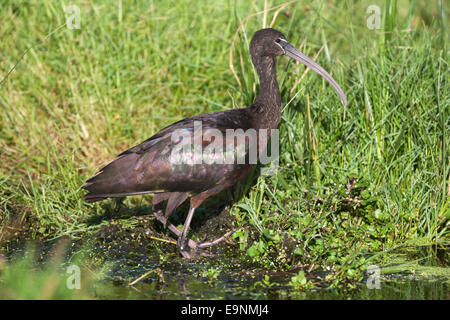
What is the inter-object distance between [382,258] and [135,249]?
2222 mm

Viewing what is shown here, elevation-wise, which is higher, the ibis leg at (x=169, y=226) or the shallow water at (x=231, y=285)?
the ibis leg at (x=169, y=226)

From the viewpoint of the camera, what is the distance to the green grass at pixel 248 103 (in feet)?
17.5

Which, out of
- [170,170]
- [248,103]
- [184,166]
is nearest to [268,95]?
[248,103]

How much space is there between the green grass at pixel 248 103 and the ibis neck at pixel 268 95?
1.30ft

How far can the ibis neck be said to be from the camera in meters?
5.53

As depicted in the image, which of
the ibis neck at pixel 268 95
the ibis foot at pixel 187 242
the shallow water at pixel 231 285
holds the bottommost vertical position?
the shallow water at pixel 231 285

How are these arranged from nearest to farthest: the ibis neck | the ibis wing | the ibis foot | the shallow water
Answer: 1. the shallow water
2. the ibis wing
3. the ibis foot
4. the ibis neck

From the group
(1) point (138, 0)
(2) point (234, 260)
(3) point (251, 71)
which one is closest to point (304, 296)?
(2) point (234, 260)

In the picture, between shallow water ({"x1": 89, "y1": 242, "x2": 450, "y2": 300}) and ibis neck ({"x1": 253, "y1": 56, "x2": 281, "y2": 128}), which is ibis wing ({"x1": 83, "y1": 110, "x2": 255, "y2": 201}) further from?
shallow water ({"x1": 89, "y1": 242, "x2": 450, "y2": 300})

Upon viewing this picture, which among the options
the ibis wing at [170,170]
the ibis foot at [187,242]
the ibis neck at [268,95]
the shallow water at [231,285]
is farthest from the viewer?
the ibis neck at [268,95]

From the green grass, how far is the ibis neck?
1.30ft

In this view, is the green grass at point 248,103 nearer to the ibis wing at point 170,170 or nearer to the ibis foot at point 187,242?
A: the ibis foot at point 187,242

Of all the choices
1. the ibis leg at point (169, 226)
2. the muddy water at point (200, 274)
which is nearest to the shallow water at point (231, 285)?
the muddy water at point (200, 274)

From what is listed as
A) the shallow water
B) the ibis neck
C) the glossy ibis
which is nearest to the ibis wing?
the glossy ibis
